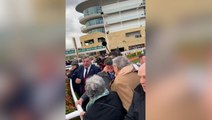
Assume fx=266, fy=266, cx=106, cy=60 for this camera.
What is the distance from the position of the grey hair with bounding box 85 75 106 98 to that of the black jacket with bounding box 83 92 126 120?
0.07 metres

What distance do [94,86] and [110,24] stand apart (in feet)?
2.60

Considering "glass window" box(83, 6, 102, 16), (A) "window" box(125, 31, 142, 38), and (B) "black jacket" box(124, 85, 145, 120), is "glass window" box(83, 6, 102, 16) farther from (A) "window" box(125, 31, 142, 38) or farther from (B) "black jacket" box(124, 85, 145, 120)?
(B) "black jacket" box(124, 85, 145, 120)

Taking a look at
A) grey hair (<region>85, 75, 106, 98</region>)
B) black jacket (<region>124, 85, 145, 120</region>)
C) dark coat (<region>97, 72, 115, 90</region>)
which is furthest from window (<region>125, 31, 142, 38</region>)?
dark coat (<region>97, 72, 115, 90</region>)

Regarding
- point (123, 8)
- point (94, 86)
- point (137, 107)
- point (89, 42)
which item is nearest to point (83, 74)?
point (94, 86)

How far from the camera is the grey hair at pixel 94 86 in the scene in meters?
1.96

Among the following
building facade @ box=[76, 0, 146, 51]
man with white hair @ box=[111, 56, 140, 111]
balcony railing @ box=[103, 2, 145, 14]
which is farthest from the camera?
man with white hair @ box=[111, 56, 140, 111]

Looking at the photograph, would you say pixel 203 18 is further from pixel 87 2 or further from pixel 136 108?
pixel 136 108

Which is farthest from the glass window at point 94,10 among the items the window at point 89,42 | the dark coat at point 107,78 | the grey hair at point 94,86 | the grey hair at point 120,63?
the dark coat at point 107,78

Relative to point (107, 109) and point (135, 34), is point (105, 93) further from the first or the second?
point (135, 34)

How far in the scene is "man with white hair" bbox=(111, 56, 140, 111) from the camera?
1.90 m

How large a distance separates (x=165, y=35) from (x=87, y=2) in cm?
43

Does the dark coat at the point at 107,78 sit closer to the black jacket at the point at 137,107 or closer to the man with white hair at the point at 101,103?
the man with white hair at the point at 101,103

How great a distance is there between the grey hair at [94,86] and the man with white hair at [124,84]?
4.4 inches

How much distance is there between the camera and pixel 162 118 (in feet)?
2.71
